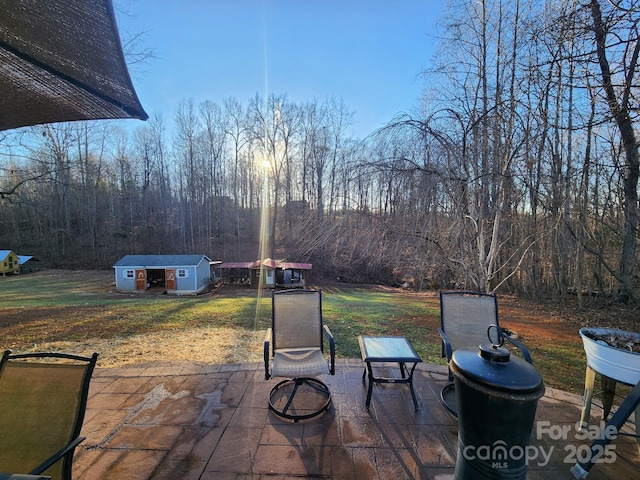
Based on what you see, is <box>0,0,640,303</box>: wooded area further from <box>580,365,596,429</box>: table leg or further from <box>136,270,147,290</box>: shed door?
<box>136,270,147,290</box>: shed door

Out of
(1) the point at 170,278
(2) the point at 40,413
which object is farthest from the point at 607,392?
(1) the point at 170,278

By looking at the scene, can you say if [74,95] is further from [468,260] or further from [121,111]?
[468,260]

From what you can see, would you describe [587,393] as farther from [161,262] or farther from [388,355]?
[161,262]

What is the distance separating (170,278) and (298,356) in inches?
647

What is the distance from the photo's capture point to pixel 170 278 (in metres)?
16.7

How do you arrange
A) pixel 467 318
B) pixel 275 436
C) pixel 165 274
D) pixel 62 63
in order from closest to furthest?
pixel 62 63 < pixel 275 436 < pixel 467 318 < pixel 165 274

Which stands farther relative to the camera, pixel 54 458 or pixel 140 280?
pixel 140 280

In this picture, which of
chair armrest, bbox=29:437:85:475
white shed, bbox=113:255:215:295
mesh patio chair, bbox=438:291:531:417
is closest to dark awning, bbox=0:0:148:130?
chair armrest, bbox=29:437:85:475

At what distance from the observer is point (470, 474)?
1503mm

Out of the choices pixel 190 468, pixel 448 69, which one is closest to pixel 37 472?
pixel 190 468

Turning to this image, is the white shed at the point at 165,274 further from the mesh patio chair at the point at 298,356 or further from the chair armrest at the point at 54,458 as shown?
the chair armrest at the point at 54,458

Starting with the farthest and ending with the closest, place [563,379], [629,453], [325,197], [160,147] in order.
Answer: [160,147] → [325,197] → [563,379] → [629,453]

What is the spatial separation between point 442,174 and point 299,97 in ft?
62.8

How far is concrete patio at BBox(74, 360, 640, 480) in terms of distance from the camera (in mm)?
1854
